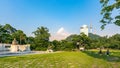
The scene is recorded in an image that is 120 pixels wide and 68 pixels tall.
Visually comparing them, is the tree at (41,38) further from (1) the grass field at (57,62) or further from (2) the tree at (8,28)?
(1) the grass field at (57,62)

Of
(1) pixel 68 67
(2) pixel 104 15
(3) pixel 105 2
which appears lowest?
(1) pixel 68 67

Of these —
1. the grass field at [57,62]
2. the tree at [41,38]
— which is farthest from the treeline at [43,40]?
the grass field at [57,62]

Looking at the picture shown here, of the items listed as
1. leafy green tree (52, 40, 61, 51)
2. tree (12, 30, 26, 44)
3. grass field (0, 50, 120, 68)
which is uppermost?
tree (12, 30, 26, 44)

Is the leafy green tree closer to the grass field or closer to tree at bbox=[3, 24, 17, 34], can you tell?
tree at bbox=[3, 24, 17, 34]

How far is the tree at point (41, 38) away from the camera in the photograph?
51.4 metres

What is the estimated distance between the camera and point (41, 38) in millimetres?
52500

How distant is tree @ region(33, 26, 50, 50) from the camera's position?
5138cm

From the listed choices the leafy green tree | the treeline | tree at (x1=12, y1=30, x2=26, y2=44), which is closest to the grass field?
the treeline

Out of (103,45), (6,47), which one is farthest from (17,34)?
(103,45)

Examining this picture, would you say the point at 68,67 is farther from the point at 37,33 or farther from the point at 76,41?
the point at 37,33

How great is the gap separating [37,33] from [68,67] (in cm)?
4618

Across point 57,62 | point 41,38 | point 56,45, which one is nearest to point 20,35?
point 41,38

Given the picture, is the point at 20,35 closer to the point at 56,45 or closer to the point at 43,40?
the point at 43,40

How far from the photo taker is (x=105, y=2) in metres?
12.8
